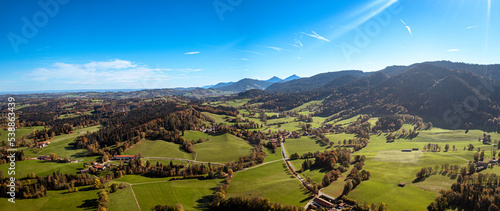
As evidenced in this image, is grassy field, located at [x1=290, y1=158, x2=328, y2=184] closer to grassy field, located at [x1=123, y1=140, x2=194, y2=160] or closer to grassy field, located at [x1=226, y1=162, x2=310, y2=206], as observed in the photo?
grassy field, located at [x1=226, y1=162, x2=310, y2=206]

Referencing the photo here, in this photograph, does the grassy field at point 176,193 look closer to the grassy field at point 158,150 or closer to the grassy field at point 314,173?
the grassy field at point 158,150

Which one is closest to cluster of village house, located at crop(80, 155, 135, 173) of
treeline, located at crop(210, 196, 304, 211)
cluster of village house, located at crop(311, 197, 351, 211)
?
treeline, located at crop(210, 196, 304, 211)

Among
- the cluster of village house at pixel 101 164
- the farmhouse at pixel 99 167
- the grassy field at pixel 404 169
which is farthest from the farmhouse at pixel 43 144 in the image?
the grassy field at pixel 404 169

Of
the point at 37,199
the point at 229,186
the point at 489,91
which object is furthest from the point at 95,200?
the point at 489,91

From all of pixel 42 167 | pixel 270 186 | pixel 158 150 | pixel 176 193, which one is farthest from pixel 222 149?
pixel 42 167

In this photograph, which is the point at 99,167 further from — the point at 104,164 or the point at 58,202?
the point at 58,202

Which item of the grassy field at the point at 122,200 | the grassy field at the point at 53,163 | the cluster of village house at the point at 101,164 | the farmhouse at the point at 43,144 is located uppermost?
the farmhouse at the point at 43,144

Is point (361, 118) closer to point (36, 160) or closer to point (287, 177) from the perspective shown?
point (287, 177)
